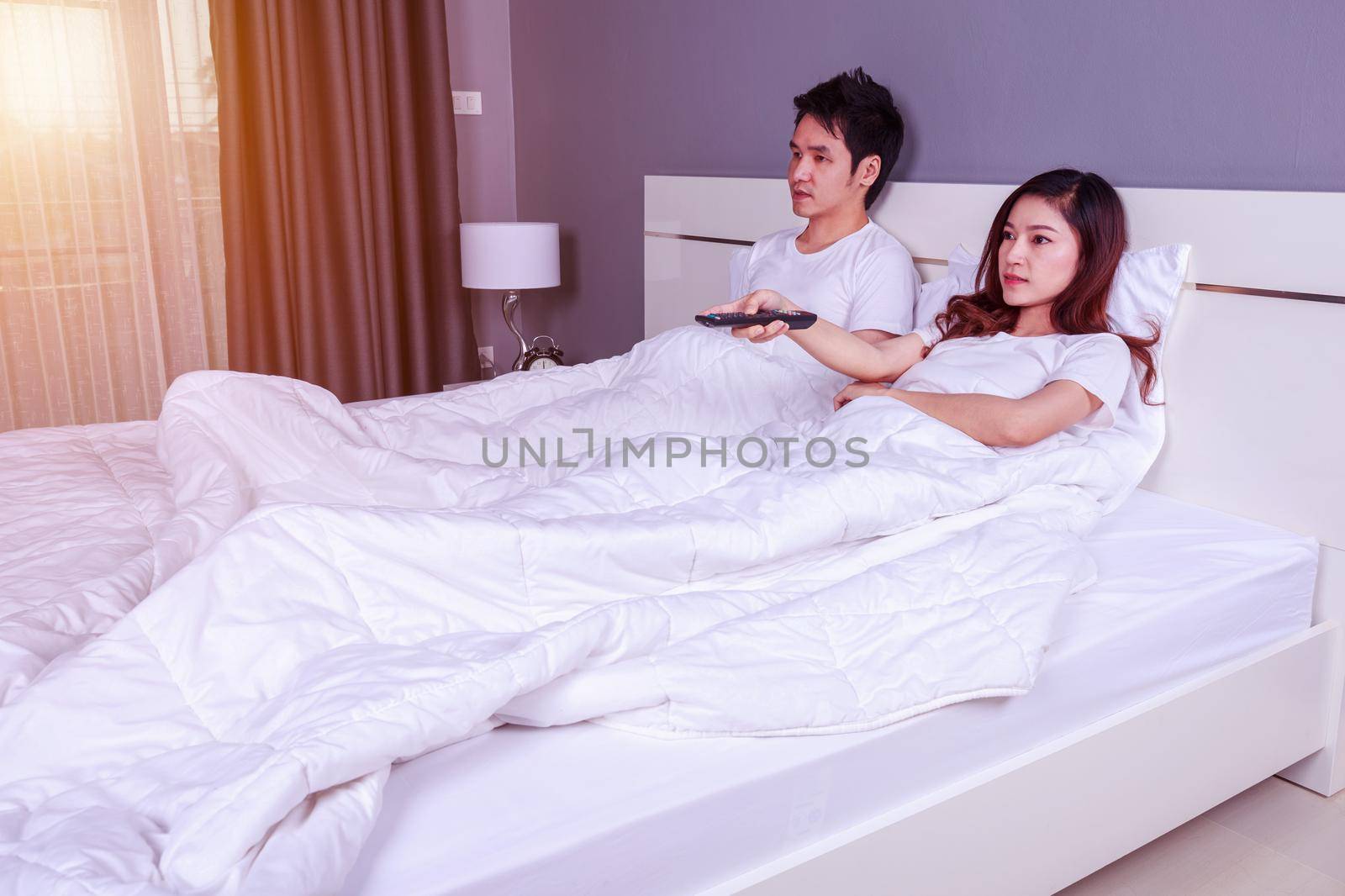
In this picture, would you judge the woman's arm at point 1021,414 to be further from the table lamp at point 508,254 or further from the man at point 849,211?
the table lamp at point 508,254

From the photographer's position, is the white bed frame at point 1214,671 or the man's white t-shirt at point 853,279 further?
the man's white t-shirt at point 853,279

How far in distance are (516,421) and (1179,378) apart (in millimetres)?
1261

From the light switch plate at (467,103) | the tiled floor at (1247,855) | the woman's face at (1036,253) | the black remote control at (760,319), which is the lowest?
the tiled floor at (1247,855)

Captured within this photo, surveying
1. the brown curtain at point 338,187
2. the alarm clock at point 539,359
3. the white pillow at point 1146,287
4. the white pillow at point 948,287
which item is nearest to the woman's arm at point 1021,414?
the white pillow at point 1146,287

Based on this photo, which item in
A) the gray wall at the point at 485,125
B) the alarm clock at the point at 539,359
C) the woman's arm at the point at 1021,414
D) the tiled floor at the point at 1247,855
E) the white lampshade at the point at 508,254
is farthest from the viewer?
the gray wall at the point at 485,125

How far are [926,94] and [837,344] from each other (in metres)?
0.76

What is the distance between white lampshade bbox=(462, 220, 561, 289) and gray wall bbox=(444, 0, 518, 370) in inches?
26.7

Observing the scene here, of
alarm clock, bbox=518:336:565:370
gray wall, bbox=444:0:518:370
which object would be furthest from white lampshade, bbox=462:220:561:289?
gray wall, bbox=444:0:518:370

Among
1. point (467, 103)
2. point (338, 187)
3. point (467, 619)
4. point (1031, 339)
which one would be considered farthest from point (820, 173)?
point (467, 103)

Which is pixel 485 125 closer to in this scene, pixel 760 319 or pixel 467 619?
pixel 760 319

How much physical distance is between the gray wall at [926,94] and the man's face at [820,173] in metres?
0.18

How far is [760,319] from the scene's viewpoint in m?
1.69

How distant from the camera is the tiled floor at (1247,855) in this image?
4.85 feet

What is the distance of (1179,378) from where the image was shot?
1775 millimetres
